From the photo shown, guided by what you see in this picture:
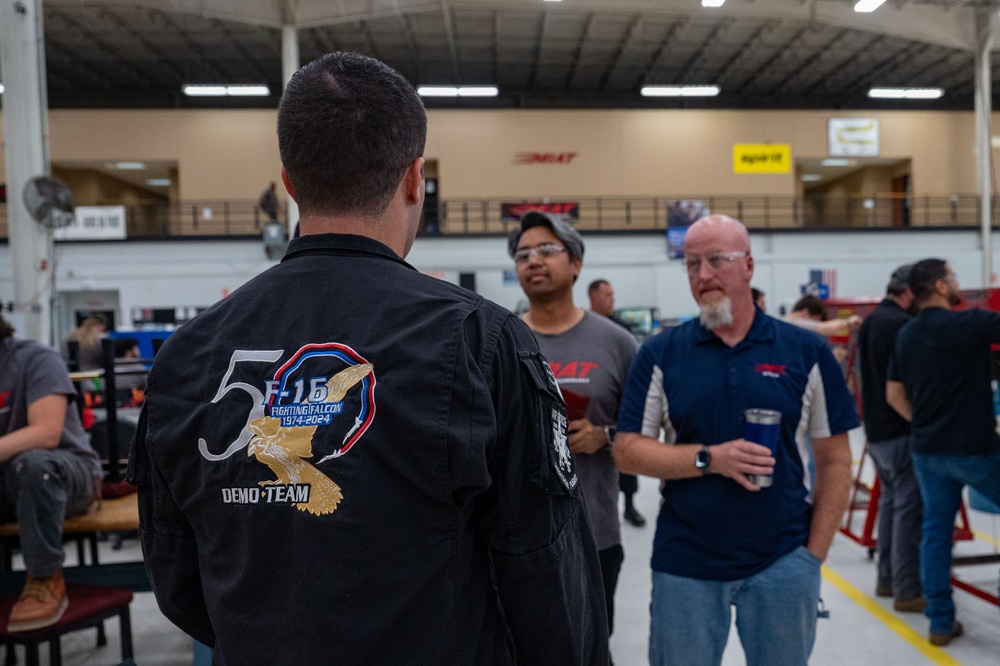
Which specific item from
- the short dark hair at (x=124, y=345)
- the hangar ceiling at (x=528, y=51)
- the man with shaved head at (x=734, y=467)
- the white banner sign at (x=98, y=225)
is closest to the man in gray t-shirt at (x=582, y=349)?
the man with shaved head at (x=734, y=467)

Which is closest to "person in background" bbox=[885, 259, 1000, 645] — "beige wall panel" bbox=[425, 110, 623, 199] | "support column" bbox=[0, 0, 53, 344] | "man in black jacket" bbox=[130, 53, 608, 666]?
"man in black jacket" bbox=[130, 53, 608, 666]

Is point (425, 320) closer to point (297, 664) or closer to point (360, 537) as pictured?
point (360, 537)

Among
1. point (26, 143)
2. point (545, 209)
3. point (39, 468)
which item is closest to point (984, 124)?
point (545, 209)

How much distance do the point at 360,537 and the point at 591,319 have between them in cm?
195

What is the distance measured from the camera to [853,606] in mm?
4180

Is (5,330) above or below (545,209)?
below

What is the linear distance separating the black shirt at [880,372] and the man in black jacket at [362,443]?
12.0 feet

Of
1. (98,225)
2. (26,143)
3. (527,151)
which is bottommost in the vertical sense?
(26,143)

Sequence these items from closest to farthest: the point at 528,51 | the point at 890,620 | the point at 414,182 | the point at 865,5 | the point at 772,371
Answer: the point at 414,182 < the point at 772,371 < the point at 890,620 < the point at 865,5 < the point at 528,51

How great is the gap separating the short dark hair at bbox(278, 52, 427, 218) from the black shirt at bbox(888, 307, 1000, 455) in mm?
3434

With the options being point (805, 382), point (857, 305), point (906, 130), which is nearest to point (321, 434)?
point (805, 382)

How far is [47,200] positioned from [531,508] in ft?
26.4

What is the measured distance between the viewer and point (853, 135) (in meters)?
19.2

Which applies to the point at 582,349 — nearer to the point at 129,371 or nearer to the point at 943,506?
the point at 943,506
